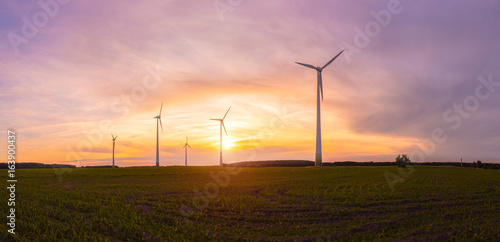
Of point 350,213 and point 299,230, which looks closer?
point 299,230

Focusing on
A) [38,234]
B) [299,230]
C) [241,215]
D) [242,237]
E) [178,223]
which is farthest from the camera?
[241,215]

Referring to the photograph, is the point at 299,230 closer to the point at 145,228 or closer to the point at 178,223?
the point at 178,223

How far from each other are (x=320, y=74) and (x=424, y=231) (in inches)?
2609

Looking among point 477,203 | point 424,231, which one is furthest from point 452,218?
point 477,203

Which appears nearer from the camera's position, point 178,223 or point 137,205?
point 178,223

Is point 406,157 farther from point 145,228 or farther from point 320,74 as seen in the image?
point 145,228

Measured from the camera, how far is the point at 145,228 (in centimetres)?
1909

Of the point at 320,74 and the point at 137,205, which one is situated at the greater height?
the point at 320,74

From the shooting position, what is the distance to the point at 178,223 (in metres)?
20.9

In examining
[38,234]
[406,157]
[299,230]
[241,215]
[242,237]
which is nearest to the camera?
[38,234]

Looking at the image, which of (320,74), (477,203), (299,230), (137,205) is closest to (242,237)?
(299,230)

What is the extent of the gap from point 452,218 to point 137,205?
22845 millimetres

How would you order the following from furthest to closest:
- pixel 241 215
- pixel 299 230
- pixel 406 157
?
pixel 406 157, pixel 241 215, pixel 299 230

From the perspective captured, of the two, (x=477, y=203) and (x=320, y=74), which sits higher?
(x=320, y=74)
